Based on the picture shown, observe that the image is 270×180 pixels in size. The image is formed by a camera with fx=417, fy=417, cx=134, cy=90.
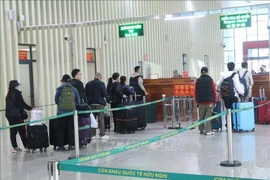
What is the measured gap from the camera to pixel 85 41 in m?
15.2

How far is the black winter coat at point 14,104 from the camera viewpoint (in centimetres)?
748

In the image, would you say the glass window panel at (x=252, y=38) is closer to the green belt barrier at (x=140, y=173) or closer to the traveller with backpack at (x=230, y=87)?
the traveller with backpack at (x=230, y=87)

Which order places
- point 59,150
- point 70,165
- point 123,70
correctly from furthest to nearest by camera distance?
point 123,70 → point 59,150 → point 70,165

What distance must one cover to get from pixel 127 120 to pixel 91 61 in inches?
260

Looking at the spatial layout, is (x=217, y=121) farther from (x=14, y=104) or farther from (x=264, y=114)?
(x=14, y=104)

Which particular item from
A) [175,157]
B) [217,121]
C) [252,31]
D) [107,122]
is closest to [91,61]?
[107,122]

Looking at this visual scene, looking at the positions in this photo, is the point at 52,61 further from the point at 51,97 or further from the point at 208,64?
the point at 208,64

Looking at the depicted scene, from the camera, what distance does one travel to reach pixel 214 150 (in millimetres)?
6898

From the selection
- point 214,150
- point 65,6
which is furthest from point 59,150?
point 65,6

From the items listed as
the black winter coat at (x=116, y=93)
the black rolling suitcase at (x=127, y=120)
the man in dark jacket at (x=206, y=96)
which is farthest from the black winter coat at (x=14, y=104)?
the man in dark jacket at (x=206, y=96)

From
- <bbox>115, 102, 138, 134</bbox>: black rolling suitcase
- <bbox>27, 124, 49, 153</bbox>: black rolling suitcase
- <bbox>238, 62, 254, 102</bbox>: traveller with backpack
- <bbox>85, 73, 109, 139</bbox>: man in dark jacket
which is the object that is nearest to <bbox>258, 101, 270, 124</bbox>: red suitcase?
<bbox>238, 62, 254, 102</bbox>: traveller with backpack

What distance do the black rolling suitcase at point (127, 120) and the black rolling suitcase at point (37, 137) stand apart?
8.46 feet

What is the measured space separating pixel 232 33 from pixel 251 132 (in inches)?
1041

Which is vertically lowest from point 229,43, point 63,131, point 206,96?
point 63,131
